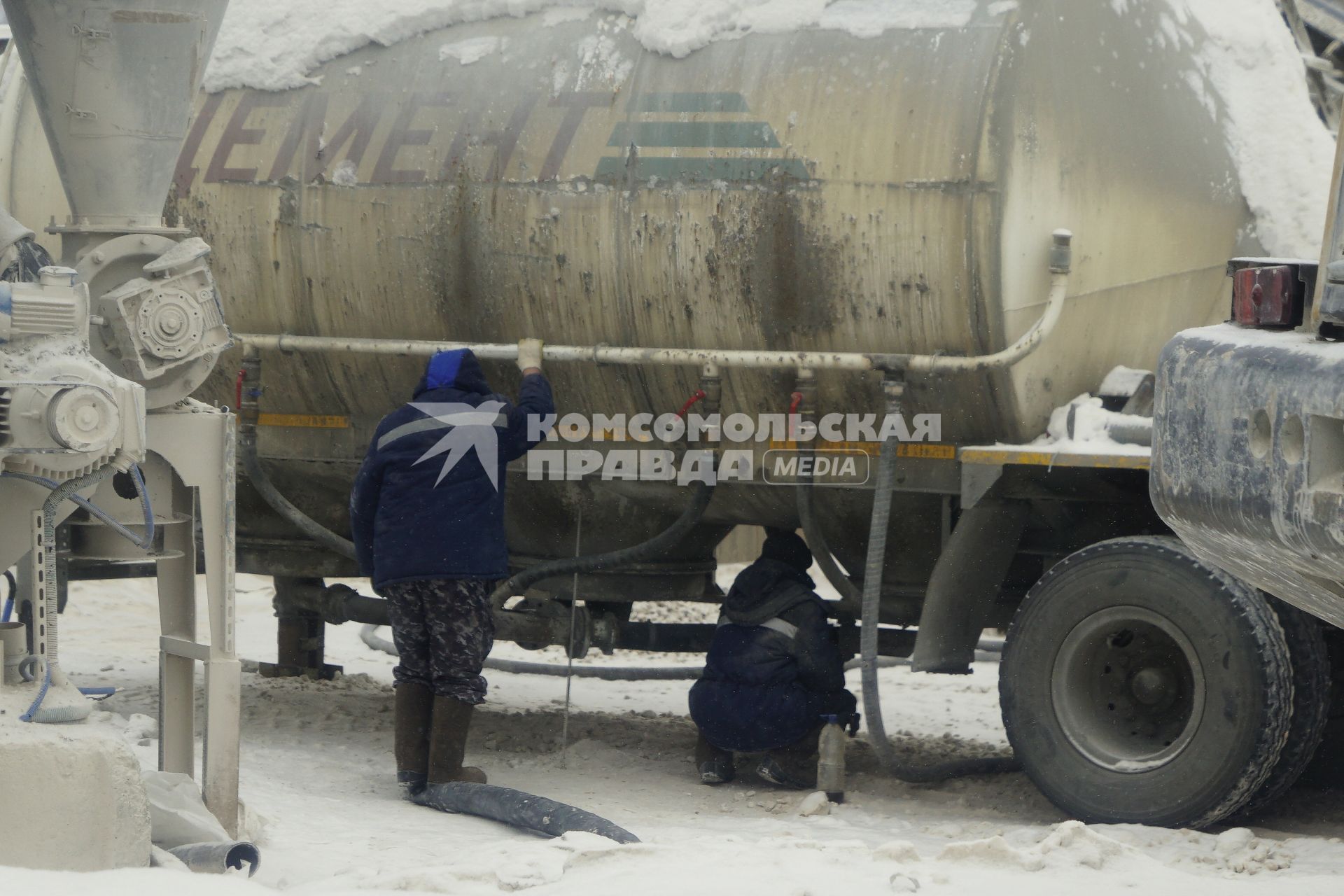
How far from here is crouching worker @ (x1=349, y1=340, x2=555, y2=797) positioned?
5922 mm

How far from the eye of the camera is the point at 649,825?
18.4 feet

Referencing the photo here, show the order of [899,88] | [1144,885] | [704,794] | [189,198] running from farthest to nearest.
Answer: [189,198]
[704,794]
[899,88]
[1144,885]

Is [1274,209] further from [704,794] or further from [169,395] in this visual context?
[169,395]

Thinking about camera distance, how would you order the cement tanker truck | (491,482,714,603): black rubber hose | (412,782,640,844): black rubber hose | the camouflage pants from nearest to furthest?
1. (412,782,640,844): black rubber hose
2. the cement tanker truck
3. the camouflage pants
4. (491,482,714,603): black rubber hose

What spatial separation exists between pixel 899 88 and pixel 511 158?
1.43 meters

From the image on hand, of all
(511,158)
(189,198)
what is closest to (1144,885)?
(511,158)

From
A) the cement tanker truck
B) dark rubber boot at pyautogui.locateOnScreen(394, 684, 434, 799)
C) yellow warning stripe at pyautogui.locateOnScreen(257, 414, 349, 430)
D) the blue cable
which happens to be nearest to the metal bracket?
the cement tanker truck

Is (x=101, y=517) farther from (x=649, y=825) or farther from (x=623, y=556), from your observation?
(x=623, y=556)

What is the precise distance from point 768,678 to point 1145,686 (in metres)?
1.31

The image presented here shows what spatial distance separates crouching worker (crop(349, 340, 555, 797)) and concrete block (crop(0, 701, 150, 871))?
5.92ft

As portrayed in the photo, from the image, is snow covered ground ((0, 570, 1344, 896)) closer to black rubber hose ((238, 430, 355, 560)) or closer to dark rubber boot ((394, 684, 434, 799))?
dark rubber boot ((394, 684, 434, 799))

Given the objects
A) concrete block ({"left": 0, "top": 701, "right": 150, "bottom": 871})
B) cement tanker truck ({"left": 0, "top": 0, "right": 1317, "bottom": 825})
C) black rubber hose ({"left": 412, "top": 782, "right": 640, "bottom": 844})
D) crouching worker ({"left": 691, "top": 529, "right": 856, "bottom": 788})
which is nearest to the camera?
concrete block ({"left": 0, "top": 701, "right": 150, "bottom": 871})

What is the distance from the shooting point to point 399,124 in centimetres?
654

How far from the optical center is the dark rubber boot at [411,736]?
6.08 m
